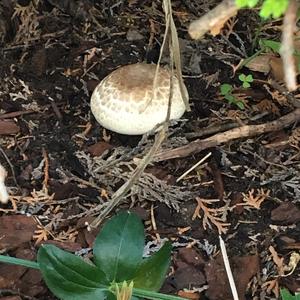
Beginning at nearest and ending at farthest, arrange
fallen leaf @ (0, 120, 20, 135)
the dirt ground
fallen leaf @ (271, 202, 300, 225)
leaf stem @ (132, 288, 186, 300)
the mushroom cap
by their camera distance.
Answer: leaf stem @ (132, 288, 186, 300), the dirt ground, fallen leaf @ (271, 202, 300, 225), the mushroom cap, fallen leaf @ (0, 120, 20, 135)

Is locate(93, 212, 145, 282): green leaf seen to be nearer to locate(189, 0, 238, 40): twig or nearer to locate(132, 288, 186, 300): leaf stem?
locate(132, 288, 186, 300): leaf stem

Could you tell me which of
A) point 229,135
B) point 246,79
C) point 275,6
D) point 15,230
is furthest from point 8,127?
point 275,6

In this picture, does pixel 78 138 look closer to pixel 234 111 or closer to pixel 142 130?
pixel 142 130

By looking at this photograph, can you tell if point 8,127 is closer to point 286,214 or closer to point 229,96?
point 229,96

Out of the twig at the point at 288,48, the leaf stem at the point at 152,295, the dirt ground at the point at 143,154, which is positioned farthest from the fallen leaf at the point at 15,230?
the twig at the point at 288,48

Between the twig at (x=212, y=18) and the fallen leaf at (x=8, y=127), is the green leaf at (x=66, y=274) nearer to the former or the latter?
the twig at (x=212, y=18)

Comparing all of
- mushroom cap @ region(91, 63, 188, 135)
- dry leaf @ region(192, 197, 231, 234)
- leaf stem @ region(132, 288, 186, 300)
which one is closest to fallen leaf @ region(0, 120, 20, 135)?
mushroom cap @ region(91, 63, 188, 135)

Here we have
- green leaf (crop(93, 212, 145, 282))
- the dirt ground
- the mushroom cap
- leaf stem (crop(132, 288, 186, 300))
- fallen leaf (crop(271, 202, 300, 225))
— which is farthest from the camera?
the mushroom cap

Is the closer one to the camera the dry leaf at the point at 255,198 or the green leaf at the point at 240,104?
the dry leaf at the point at 255,198
